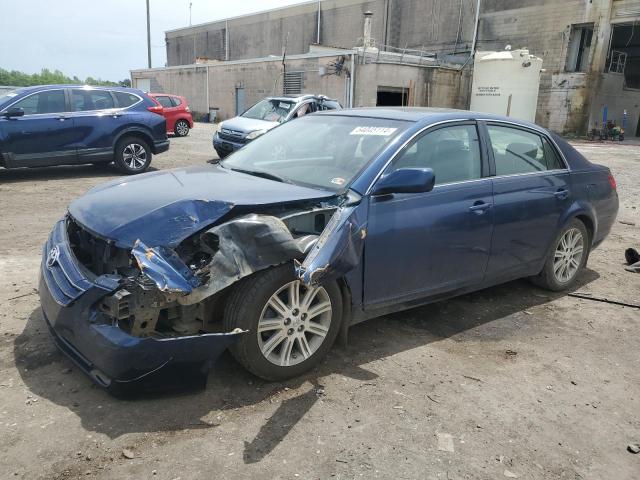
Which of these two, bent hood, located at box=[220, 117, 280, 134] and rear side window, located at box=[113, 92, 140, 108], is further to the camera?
bent hood, located at box=[220, 117, 280, 134]

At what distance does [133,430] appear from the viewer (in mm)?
2699

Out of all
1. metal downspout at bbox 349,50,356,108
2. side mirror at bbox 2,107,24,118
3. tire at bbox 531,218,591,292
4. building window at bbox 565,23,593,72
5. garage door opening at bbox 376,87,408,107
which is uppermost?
building window at bbox 565,23,593,72

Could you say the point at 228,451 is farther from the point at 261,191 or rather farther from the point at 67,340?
the point at 261,191

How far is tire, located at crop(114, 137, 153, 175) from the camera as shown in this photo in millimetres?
10531

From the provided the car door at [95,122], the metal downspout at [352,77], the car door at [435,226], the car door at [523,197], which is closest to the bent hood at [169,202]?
the car door at [435,226]

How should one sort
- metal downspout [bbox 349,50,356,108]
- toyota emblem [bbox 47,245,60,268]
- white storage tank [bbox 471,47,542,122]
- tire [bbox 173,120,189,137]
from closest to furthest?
toyota emblem [bbox 47,245,60,268] → tire [bbox 173,120,189,137] → white storage tank [bbox 471,47,542,122] → metal downspout [bbox 349,50,356,108]

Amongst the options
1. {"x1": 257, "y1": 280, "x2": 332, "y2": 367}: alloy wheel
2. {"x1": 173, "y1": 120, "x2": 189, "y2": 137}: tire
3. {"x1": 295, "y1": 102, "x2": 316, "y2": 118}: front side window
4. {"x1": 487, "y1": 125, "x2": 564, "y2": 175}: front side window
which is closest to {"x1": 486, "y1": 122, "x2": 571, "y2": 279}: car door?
{"x1": 487, "y1": 125, "x2": 564, "y2": 175}: front side window

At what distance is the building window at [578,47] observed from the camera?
25531 millimetres

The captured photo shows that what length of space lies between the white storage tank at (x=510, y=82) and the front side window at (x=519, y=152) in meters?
18.0

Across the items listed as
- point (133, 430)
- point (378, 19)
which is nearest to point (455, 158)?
point (133, 430)

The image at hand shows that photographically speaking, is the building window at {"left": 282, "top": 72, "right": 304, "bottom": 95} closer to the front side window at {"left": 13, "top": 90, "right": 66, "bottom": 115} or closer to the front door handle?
the front side window at {"left": 13, "top": 90, "right": 66, "bottom": 115}

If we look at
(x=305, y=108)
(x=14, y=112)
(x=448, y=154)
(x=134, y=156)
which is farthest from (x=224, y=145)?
(x=448, y=154)

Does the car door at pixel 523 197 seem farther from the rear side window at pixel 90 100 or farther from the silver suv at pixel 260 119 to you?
the rear side window at pixel 90 100

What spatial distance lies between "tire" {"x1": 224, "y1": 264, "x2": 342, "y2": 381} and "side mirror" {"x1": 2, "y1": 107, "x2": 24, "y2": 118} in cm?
817
